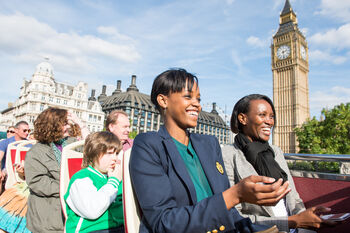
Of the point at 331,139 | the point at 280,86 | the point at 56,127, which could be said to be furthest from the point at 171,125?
the point at 280,86

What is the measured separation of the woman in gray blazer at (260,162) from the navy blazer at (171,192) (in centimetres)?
64

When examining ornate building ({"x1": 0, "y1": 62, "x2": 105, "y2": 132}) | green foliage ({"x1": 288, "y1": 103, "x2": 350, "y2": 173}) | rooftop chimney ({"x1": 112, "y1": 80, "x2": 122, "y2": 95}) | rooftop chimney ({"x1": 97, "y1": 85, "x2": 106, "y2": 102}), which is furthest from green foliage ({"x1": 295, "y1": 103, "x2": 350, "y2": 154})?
rooftop chimney ({"x1": 97, "y1": 85, "x2": 106, "y2": 102})

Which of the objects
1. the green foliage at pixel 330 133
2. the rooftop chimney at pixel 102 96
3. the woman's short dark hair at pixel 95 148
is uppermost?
the rooftop chimney at pixel 102 96

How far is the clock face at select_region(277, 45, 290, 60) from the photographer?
61219 mm

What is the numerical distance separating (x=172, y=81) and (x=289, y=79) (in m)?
67.5

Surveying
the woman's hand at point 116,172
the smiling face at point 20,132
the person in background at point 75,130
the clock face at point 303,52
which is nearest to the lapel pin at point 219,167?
the woman's hand at point 116,172

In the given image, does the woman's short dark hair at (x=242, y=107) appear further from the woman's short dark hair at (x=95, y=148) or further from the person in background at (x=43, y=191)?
the person in background at (x=43, y=191)

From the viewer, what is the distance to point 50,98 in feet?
165

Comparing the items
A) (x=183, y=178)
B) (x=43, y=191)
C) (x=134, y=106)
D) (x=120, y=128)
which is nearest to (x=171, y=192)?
(x=183, y=178)

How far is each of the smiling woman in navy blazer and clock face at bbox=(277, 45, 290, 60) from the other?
2664 inches

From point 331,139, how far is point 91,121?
46273 millimetres

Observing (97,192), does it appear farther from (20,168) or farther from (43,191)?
(20,168)

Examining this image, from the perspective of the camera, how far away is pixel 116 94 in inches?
3073

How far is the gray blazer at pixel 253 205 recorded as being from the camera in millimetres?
1965
